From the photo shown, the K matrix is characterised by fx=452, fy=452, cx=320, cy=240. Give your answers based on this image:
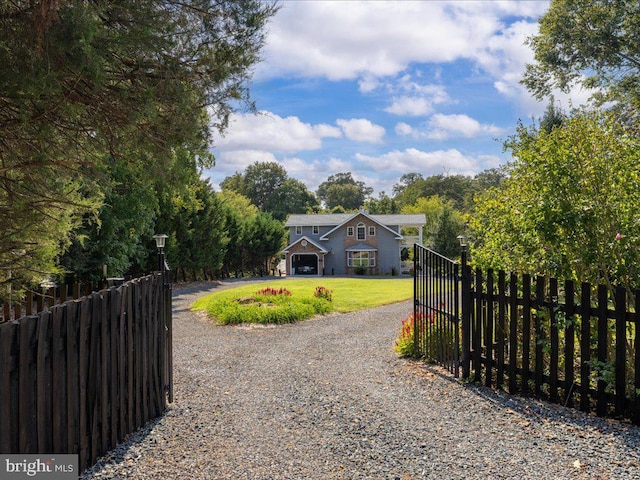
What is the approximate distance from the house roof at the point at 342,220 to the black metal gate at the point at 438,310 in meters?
30.9

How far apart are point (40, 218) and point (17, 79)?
209 centimetres

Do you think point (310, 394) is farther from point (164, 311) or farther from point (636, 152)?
point (636, 152)

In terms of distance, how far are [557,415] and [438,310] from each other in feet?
8.51

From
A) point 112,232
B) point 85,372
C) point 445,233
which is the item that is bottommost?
point 85,372

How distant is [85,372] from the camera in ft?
12.2

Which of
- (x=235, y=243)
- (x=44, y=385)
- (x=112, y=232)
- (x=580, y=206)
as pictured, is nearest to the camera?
(x=44, y=385)

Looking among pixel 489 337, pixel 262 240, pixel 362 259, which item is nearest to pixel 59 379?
pixel 489 337

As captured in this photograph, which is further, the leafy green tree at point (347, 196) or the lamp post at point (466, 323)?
the leafy green tree at point (347, 196)

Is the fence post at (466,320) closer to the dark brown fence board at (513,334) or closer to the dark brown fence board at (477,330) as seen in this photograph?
the dark brown fence board at (477,330)

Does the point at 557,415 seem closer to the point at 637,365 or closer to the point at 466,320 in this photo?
the point at 637,365

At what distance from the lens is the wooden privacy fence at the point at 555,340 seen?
14.9 feet

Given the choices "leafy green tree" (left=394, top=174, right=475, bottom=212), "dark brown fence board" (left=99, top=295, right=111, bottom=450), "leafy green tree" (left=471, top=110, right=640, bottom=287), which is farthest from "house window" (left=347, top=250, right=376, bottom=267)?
"dark brown fence board" (left=99, top=295, right=111, bottom=450)

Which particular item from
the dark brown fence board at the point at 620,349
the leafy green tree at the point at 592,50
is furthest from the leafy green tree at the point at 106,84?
the leafy green tree at the point at 592,50

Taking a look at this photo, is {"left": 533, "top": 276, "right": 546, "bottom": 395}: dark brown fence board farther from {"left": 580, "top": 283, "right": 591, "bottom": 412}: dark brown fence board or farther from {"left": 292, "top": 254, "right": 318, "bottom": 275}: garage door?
{"left": 292, "top": 254, "right": 318, "bottom": 275}: garage door
